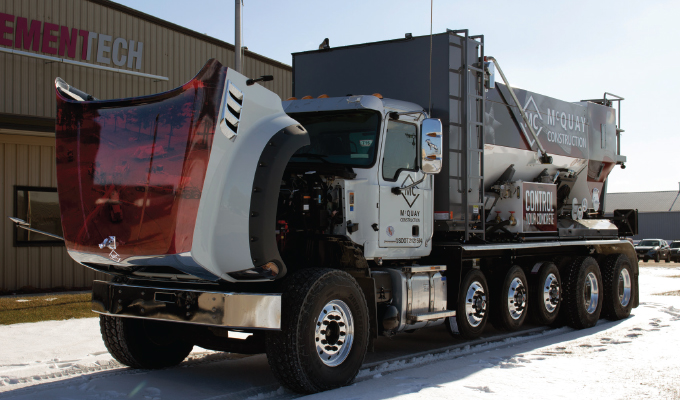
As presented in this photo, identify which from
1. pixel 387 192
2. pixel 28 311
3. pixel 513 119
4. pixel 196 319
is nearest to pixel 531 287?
pixel 513 119

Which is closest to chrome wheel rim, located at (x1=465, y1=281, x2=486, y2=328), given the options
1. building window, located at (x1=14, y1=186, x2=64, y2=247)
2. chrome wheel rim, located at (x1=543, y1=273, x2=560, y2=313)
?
chrome wheel rim, located at (x1=543, y1=273, x2=560, y2=313)

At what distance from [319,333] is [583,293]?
246 inches

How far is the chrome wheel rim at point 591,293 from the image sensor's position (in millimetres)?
11141

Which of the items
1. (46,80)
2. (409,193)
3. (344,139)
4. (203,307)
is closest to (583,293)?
(409,193)

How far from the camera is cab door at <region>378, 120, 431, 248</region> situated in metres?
7.18

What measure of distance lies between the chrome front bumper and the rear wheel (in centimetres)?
348

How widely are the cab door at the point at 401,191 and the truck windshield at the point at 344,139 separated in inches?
7.0

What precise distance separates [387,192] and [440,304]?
5.65ft

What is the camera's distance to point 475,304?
28.6 ft

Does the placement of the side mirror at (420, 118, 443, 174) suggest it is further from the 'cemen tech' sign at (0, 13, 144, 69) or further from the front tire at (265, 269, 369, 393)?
the 'cemen tech' sign at (0, 13, 144, 69)

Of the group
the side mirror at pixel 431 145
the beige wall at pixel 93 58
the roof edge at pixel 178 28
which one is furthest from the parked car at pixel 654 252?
the side mirror at pixel 431 145

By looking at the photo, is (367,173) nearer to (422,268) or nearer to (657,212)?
(422,268)

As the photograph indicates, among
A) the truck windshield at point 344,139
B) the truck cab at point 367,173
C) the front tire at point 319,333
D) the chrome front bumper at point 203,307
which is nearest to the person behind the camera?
the chrome front bumper at point 203,307

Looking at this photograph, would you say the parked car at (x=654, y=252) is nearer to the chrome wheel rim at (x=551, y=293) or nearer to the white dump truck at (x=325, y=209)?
the white dump truck at (x=325, y=209)
